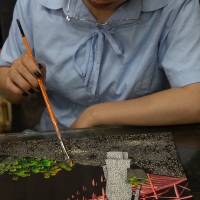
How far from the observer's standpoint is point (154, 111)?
34.2 inches

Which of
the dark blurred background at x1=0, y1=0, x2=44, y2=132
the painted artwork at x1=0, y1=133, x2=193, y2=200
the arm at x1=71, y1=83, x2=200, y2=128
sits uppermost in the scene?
the dark blurred background at x1=0, y1=0, x2=44, y2=132

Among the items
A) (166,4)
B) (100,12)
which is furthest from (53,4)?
(166,4)

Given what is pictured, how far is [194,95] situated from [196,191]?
0.27 meters

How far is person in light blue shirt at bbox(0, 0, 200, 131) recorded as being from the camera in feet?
2.87

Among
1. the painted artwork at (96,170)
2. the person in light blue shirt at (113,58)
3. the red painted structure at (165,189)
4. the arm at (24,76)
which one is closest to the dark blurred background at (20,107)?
the person in light blue shirt at (113,58)

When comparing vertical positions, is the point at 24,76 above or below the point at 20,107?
below

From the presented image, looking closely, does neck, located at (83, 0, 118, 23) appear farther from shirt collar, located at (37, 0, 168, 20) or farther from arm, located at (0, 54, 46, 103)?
arm, located at (0, 54, 46, 103)

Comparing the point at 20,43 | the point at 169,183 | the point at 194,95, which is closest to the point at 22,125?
the point at 20,43

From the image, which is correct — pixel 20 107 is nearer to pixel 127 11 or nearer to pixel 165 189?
pixel 127 11

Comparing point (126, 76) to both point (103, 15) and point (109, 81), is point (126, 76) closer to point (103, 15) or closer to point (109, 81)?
point (109, 81)

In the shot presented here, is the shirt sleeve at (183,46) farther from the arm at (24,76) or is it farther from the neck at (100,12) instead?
the arm at (24,76)

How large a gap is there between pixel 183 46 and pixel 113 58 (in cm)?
17

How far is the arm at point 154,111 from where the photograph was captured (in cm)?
86

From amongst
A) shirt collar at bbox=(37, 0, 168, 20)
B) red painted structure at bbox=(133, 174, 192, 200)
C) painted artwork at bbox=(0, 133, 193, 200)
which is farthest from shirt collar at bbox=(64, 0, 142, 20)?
red painted structure at bbox=(133, 174, 192, 200)
